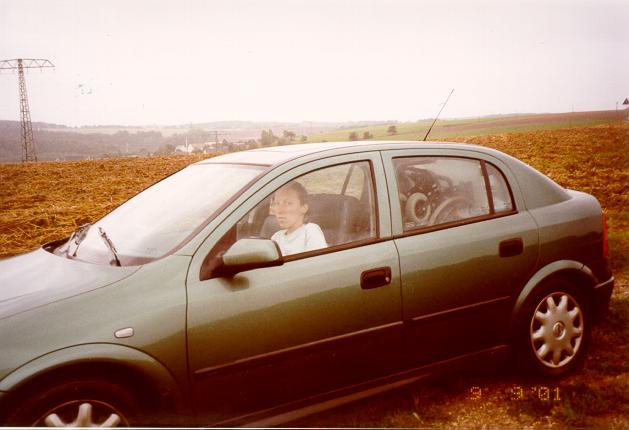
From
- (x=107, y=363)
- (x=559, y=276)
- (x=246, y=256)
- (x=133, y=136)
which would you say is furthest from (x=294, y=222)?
(x=133, y=136)

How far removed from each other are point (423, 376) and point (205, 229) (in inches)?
61.0

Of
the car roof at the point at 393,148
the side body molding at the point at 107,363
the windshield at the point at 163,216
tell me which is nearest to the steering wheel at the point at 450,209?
the car roof at the point at 393,148

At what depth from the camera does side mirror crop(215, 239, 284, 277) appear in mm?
2791

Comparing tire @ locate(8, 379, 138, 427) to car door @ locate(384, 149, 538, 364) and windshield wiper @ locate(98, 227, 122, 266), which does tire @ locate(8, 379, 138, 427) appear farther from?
car door @ locate(384, 149, 538, 364)

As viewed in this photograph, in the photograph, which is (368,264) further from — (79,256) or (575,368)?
(575,368)

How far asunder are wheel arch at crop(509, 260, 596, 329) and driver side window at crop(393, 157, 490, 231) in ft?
1.77

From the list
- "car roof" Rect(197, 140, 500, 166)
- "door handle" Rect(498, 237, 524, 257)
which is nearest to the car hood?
"car roof" Rect(197, 140, 500, 166)

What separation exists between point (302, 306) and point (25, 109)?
4105 mm

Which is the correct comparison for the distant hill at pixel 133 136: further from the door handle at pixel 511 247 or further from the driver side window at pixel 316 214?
the driver side window at pixel 316 214

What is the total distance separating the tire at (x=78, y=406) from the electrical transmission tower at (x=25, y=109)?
3121mm

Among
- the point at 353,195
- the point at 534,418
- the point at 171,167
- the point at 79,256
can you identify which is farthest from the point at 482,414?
the point at 171,167

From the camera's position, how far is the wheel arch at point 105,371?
7.78 feet

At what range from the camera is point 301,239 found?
326 cm
